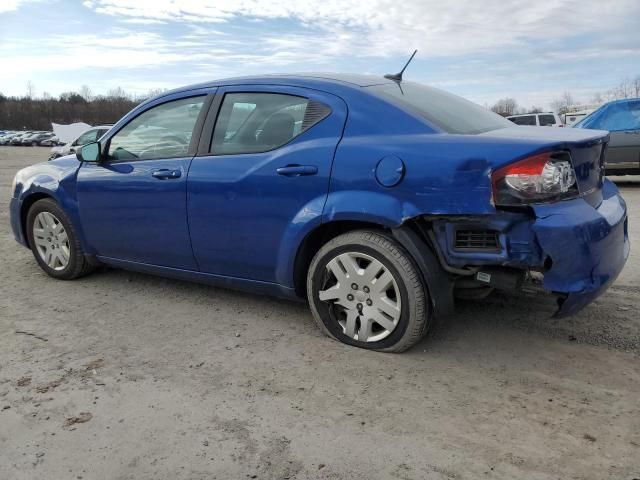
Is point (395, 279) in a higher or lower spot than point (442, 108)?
lower

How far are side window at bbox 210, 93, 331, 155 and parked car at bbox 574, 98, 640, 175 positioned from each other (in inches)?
329

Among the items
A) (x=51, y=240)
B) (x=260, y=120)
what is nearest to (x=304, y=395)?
(x=260, y=120)

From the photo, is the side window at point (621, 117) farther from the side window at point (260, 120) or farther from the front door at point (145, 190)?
the front door at point (145, 190)

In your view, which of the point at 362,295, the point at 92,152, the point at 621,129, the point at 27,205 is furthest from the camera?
the point at 621,129

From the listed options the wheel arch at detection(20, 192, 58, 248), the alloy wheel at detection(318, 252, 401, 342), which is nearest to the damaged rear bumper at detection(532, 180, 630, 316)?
the alloy wheel at detection(318, 252, 401, 342)

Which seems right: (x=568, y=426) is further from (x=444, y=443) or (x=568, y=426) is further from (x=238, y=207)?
(x=238, y=207)

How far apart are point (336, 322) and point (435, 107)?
1.44 m

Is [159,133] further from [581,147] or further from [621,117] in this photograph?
[621,117]

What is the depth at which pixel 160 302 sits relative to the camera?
420 centimetres

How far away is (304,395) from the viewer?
279 centimetres

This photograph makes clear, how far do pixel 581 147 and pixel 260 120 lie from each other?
1886 mm

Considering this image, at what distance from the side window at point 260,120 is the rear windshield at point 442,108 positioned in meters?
0.44

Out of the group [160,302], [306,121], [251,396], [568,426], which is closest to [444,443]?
[568,426]

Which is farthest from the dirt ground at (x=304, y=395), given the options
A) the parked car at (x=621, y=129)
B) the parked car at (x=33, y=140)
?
the parked car at (x=33, y=140)
